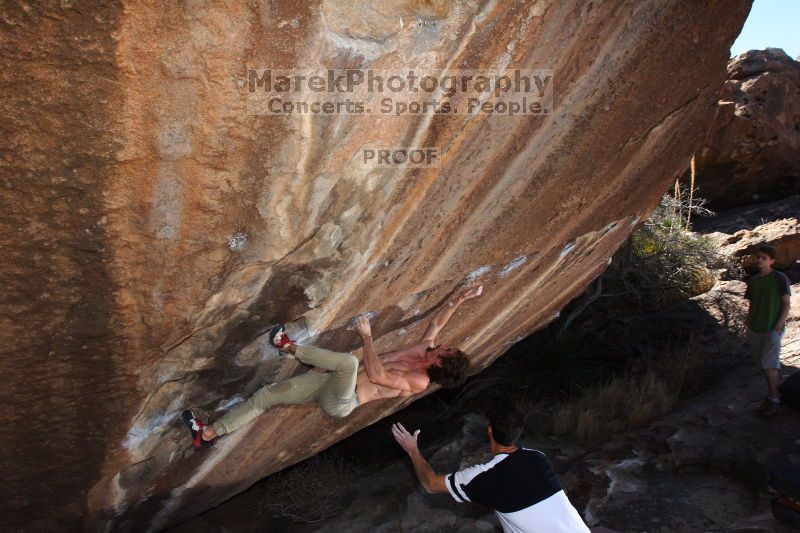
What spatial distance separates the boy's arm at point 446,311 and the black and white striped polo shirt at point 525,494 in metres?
1.21

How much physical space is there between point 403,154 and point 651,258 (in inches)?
255

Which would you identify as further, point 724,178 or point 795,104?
point 724,178

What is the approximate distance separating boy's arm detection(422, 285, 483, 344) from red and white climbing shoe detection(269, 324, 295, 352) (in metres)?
1.08

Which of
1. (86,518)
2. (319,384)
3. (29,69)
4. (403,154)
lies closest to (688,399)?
(319,384)

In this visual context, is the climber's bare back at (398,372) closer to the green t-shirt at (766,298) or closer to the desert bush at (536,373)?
the green t-shirt at (766,298)

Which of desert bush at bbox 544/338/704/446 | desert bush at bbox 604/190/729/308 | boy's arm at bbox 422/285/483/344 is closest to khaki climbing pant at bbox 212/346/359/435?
boy's arm at bbox 422/285/483/344

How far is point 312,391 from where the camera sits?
339 cm

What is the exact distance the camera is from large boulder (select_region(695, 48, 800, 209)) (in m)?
9.01

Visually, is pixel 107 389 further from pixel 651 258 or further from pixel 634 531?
pixel 651 258

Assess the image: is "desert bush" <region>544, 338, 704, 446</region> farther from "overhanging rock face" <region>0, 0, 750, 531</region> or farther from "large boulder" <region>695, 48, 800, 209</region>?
"large boulder" <region>695, 48, 800, 209</region>

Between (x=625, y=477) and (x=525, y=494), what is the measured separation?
2204mm

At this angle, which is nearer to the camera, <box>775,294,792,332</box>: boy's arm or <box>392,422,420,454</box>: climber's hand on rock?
<box>392,422,420,454</box>: climber's hand on rock

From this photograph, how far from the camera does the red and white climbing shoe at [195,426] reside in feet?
10.3

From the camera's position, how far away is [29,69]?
179 cm
